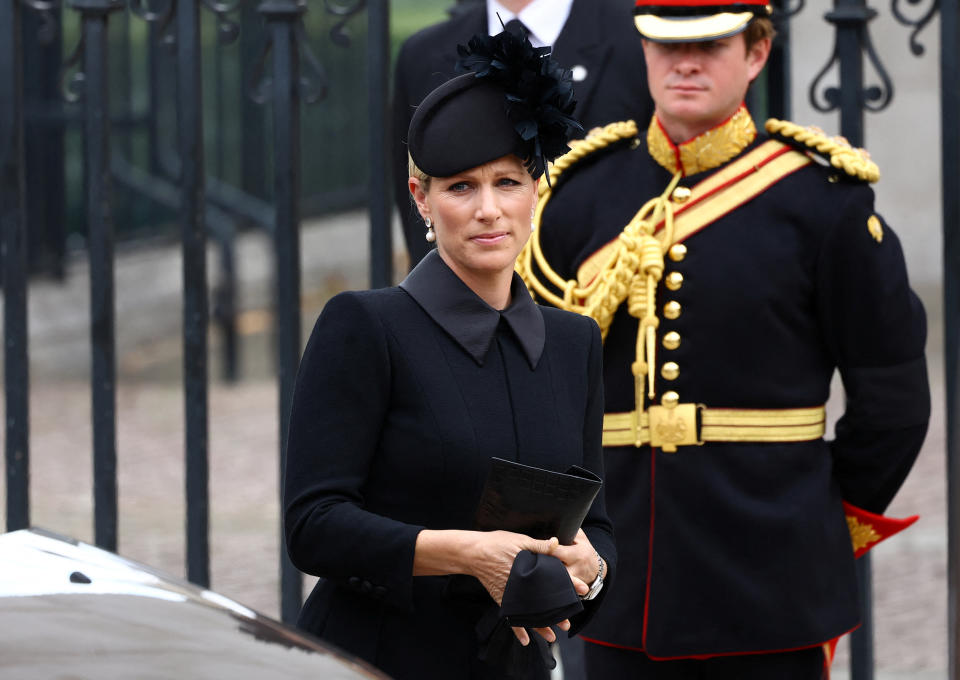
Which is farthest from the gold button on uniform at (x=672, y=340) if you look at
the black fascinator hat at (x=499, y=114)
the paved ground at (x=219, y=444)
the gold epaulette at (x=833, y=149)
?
the paved ground at (x=219, y=444)

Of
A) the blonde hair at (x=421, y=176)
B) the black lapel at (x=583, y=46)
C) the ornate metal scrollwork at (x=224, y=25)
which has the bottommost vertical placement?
the blonde hair at (x=421, y=176)

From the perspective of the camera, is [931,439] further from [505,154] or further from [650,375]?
[505,154]

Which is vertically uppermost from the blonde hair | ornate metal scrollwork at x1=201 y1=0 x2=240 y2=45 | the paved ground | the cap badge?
ornate metal scrollwork at x1=201 y1=0 x2=240 y2=45

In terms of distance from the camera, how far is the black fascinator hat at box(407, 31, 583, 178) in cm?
254

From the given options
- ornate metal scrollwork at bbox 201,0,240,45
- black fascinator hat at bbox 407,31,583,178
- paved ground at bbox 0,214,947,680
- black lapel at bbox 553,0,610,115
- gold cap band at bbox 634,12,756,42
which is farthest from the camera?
paved ground at bbox 0,214,947,680

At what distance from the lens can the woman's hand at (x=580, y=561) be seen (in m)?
2.48

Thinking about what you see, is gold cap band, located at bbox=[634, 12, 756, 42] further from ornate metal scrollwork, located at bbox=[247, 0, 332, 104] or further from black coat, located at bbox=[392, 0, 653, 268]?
ornate metal scrollwork, located at bbox=[247, 0, 332, 104]

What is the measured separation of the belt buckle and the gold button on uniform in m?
0.11

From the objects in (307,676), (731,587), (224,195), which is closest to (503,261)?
(307,676)

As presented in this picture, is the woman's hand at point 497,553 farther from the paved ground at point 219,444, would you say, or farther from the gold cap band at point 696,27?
the paved ground at point 219,444

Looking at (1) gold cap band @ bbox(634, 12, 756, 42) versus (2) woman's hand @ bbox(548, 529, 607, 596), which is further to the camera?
(1) gold cap band @ bbox(634, 12, 756, 42)

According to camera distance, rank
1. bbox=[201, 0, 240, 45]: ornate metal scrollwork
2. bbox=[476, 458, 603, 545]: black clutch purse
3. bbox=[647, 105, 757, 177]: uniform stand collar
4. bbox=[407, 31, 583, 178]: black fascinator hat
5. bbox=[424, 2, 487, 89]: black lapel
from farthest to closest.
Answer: bbox=[201, 0, 240, 45]: ornate metal scrollwork
bbox=[424, 2, 487, 89]: black lapel
bbox=[647, 105, 757, 177]: uniform stand collar
bbox=[407, 31, 583, 178]: black fascinator hat
bbox=[476, 458, 603, 545]: black clutch purse

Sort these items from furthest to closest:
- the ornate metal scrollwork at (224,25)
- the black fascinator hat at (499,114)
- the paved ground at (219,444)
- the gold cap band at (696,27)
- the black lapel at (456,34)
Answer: the paved ground at (219,444)
the ornate metal scrollwork at (224,25)
the black lapel at (456,34)
the gold cap band at (696,27)
the black fascinator hat at (499,114)

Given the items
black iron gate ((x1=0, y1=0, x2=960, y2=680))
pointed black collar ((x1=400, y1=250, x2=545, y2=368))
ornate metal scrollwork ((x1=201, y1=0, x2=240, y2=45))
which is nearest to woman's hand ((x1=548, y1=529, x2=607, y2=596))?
pointed black collar ((x1=400, y1=250, x2=545, y2=368))
